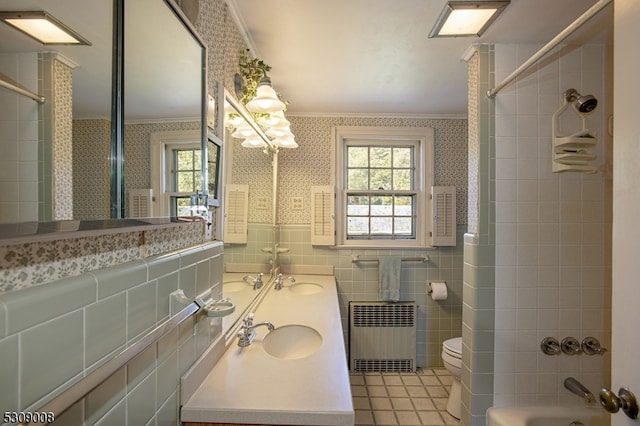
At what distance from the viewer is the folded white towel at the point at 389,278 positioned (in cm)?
274

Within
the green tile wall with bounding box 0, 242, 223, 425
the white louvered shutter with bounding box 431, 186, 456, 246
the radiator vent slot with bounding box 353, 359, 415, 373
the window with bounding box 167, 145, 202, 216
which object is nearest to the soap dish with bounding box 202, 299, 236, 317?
the green tile wall with bounding box 0, 242, 223, 425

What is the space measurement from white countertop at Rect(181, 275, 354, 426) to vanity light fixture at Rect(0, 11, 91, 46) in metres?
0.93

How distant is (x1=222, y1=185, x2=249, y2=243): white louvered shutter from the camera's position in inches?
59.1

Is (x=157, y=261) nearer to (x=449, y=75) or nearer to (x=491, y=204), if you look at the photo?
(x=491, y=204)

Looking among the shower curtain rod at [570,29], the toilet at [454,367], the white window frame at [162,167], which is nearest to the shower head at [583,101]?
the shower curtain rod at [570,29]

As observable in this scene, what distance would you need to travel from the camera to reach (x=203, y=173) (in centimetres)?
105

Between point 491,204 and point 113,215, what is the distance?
1.78 metres

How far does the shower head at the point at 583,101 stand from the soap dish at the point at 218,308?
5.83 feet

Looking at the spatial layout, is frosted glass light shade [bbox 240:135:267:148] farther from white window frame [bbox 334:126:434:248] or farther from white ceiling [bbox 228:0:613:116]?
white window frame [bbox 334:126:434:248]

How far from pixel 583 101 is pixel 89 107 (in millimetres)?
1883

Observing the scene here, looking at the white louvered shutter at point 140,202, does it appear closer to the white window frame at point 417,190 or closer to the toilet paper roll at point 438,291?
the white window frame at point 417,190

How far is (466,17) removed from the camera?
1.43 m

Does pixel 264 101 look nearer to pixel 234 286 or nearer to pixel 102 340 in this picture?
pixel 234 286

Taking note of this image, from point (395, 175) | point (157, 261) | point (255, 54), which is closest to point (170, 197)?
point (157, 261)
